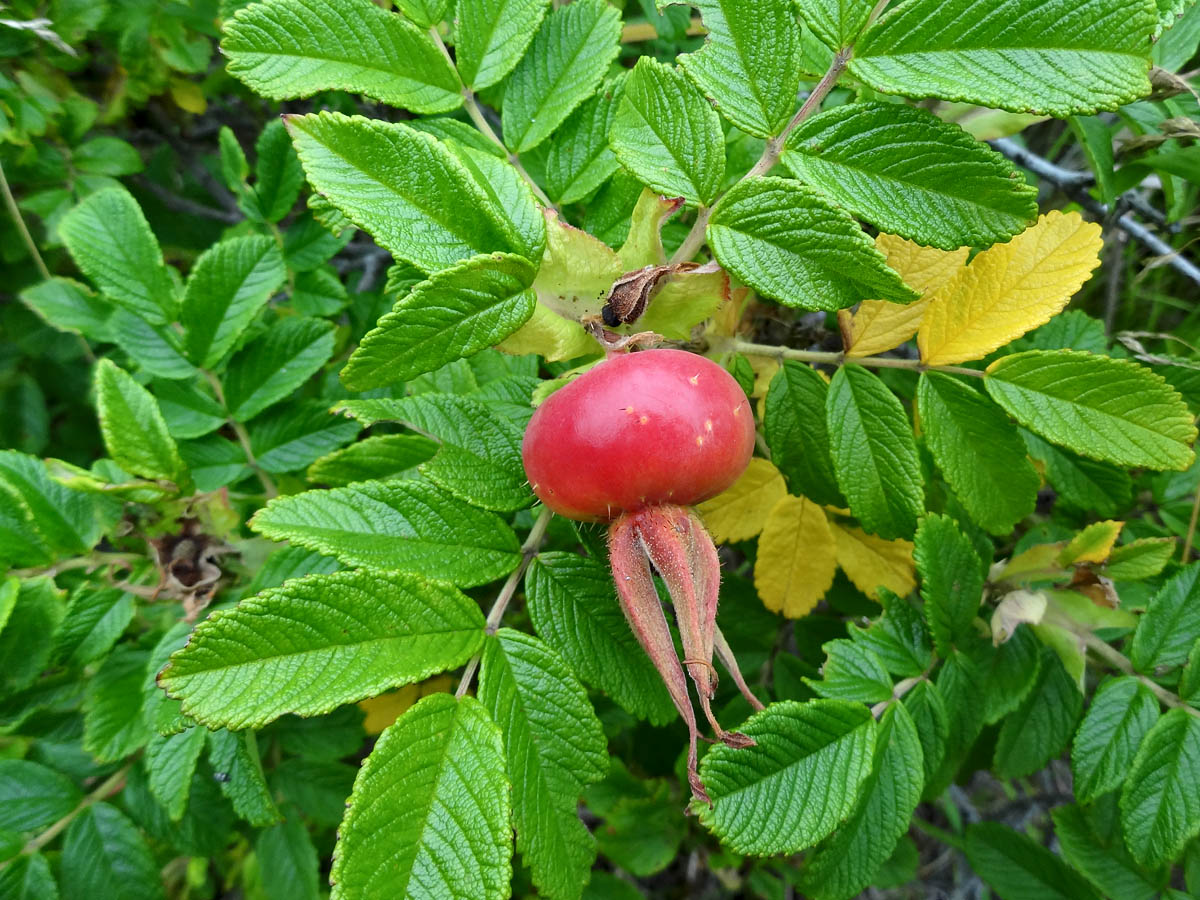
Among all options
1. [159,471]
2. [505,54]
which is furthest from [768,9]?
[159,471]

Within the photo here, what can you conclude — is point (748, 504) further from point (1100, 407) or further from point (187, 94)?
point (187, 94)

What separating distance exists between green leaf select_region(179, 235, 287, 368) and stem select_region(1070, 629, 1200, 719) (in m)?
1.74

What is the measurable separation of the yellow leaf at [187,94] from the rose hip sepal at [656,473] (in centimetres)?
229

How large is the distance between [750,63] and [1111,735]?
118 cm

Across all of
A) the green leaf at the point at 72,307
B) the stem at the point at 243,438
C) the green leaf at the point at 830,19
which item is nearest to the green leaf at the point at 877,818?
the green leaf at the point at 830,19

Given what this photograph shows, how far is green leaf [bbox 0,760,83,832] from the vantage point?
160 centimetres

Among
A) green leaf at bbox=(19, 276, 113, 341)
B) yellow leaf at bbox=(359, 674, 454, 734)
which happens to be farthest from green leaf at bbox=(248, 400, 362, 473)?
yellow leaf at bbox=(359, 674, 454, 734)

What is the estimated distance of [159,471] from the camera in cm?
147

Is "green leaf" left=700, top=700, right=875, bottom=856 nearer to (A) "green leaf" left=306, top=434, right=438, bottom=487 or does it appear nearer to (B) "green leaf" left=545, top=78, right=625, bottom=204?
(A) "green leaf" left=306, top=434, right=438, bottom=487

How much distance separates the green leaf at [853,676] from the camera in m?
1.24

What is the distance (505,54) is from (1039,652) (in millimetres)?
1403

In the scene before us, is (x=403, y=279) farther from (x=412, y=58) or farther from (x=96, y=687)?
(x=96, y=687)

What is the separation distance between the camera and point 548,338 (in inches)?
45.9

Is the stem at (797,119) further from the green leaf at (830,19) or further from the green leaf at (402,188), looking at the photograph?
the green leaf at (402,188)
